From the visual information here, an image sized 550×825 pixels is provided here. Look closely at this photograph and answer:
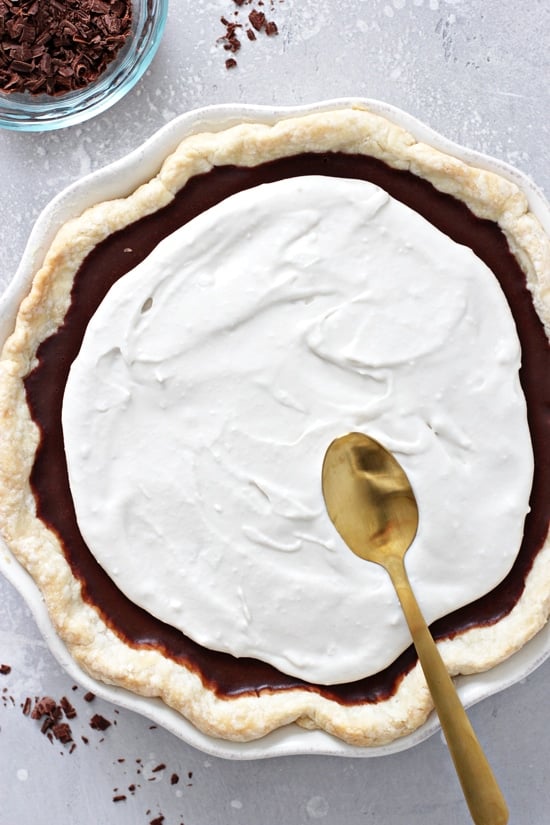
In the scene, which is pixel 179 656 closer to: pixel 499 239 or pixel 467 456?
pixel 467 456

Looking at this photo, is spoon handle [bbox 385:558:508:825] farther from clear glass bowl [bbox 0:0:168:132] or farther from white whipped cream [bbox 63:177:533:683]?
clear glass bowl [bbox 0:0:168:132]

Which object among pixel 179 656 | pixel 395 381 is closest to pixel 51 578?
pixel 179 656

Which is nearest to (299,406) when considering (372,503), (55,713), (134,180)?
(372,503)

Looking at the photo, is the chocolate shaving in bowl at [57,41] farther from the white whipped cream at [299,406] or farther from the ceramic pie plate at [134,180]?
the white whipped cream at [299,406]

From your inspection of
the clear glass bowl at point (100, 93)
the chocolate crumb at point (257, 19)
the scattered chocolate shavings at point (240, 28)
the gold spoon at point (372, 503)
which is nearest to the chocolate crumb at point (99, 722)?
the gold spoon at point (372, 503)

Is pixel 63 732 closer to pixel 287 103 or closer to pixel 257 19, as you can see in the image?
pixel 287 103

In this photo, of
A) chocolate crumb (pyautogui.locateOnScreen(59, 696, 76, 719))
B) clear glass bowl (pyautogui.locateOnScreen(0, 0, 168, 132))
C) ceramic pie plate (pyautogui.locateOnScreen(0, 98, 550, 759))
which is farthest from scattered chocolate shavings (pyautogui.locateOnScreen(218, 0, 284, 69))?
chocolate crumb (pyautogui.locateOnScreen(59, 696, 76, 719))
